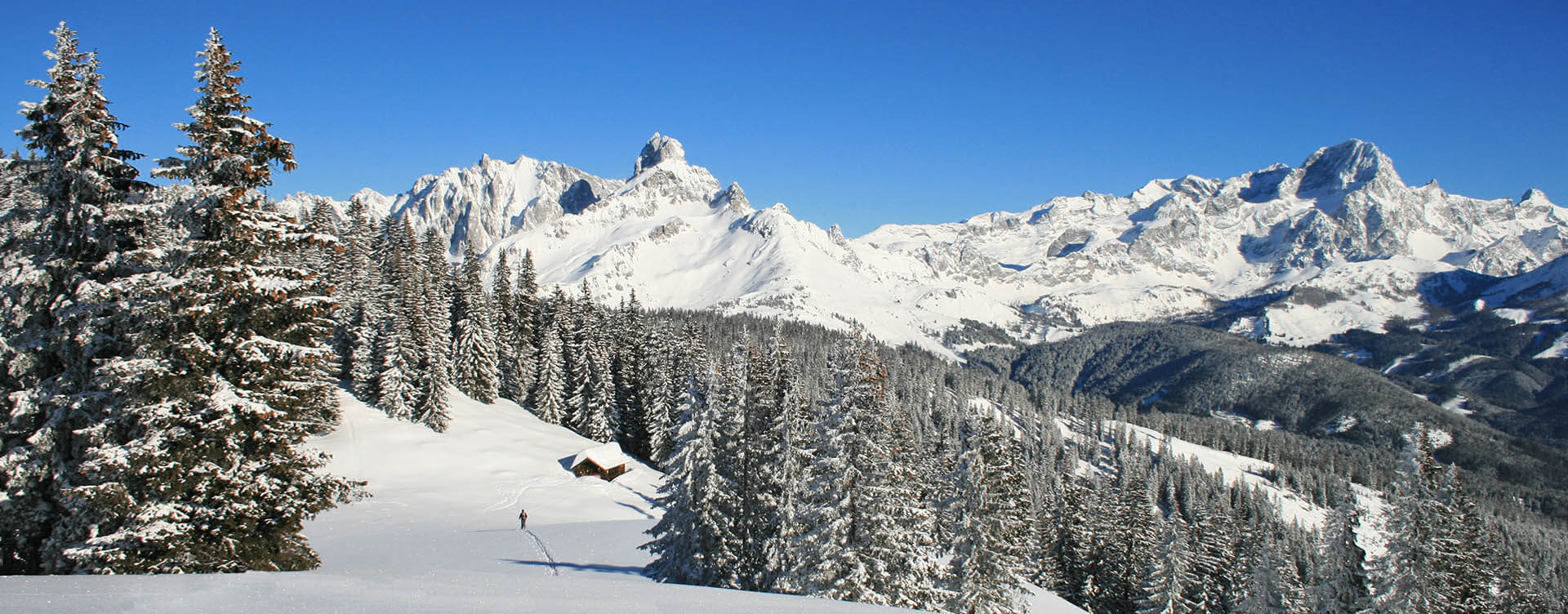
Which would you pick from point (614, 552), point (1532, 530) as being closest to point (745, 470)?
point (614, 552)

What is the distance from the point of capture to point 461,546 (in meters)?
32.2

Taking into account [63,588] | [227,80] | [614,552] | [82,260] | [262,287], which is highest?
[227,80]

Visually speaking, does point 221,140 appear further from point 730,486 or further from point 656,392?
point 656,392

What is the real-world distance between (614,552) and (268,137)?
2589 cm

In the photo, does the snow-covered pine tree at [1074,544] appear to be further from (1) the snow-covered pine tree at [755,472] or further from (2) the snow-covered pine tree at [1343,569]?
(1) the snow-covered pine tree at [755,472]

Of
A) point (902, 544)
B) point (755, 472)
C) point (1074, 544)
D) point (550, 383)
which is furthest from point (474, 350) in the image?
point (1074, 544)

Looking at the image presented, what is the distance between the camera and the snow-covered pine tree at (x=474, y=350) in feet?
202

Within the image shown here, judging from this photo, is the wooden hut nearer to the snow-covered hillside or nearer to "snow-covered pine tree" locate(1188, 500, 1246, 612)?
the snow-covered hillside

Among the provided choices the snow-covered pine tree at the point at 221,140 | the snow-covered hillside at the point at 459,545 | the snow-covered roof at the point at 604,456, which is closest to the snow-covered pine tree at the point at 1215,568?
the snow-covered hillside at the point at 459,545

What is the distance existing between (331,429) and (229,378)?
42565 millimetres

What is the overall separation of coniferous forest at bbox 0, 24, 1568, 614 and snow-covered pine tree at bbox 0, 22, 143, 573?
4cm

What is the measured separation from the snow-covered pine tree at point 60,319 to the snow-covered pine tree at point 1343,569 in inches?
1474

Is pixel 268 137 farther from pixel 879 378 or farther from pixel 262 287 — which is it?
pixel 879 378

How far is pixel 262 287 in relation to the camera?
38.8 ft
